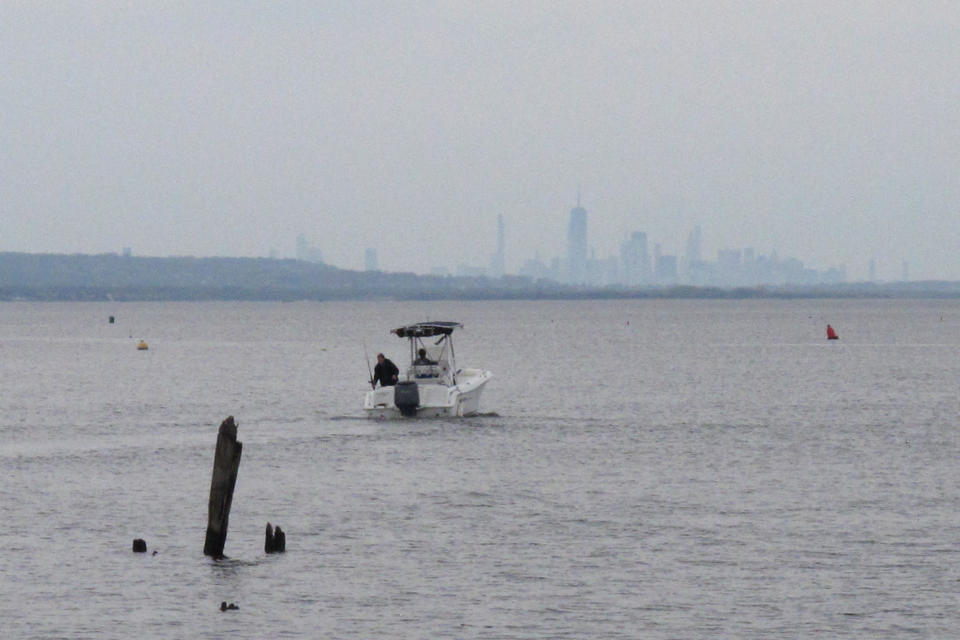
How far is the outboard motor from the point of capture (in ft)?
178

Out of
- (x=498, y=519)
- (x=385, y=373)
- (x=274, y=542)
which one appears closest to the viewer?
(x=274, y=542)

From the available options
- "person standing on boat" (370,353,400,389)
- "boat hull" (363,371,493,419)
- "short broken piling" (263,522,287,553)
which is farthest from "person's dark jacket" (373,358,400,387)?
"short broken piling" (263,522,287,553)

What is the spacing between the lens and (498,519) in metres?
35.5

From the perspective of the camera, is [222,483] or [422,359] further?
[422,359]

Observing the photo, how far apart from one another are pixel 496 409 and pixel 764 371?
40.7 meters

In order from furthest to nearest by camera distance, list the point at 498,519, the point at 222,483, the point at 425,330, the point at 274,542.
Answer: the point at 425,330 → the point at 498,519 → the point at 274,542 → the point at 222,483

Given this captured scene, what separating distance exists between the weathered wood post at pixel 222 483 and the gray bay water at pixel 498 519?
23.3 inches

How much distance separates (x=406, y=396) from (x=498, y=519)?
1907 cm

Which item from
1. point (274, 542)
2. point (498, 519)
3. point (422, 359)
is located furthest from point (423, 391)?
point (274, 542)

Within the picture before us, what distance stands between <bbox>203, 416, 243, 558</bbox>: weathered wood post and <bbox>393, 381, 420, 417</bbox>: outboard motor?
77.6ft

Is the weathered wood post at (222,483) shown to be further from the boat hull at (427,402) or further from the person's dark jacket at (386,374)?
the person's dark jacket at (386,374)

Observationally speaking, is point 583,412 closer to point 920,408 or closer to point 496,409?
point 496,409

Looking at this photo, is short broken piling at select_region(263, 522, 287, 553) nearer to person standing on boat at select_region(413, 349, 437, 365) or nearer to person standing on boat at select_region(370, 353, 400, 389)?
person standing on boat at select_region(370, 353, 400, 389)

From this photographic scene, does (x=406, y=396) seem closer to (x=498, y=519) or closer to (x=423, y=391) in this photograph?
(x=423, y=391)
